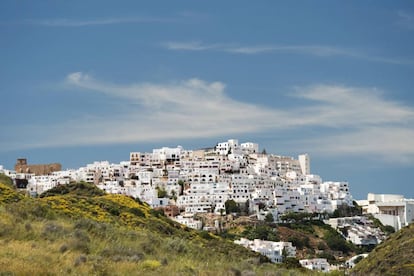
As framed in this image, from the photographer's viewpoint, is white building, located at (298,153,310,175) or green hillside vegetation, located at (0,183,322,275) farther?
white building, located at (298,153,310,175)

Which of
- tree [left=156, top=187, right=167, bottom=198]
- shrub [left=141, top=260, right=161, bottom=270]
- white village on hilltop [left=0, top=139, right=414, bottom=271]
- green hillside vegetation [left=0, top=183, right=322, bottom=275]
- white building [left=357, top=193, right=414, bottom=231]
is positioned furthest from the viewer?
white building [left=357, top=193, right=414, bottom=231]

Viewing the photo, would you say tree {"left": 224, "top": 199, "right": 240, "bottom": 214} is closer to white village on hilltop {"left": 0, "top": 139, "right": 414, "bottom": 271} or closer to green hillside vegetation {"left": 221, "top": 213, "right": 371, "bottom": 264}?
white village on hilltop {"left": 0, "top": 139, "right": 414, "bottom": 271}

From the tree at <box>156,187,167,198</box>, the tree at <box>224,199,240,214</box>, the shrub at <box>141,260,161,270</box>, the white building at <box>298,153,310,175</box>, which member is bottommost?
the shrub at <box>141,260,161,270</box>

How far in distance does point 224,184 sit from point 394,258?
78418 millimetres

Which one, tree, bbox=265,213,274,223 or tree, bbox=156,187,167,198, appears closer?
tree, bbox=265,213,274,223

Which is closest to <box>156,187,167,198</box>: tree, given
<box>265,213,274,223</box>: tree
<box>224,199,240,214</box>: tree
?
<box>224,199,240,214</box>: tree

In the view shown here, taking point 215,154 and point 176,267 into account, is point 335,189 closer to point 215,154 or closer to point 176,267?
point 215,154

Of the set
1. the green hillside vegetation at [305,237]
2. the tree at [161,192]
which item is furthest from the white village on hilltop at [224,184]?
the green hillside vegetation at [305,237]

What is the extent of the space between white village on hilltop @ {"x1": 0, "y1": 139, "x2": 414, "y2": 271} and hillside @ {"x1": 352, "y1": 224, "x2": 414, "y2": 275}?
185ft

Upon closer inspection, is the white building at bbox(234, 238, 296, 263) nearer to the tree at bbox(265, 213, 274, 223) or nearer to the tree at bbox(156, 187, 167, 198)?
the tree at bbox(265, 213, 274, 223)

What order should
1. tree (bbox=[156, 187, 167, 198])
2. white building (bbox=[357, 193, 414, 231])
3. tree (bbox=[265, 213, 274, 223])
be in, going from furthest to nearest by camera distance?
white building (bbox=[357, 193, 414, 231]) < tree (bbox=[156, 187, 167, 198]) < tree (bbox=[265, 213, 274, 223])

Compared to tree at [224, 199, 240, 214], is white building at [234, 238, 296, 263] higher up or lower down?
lower down

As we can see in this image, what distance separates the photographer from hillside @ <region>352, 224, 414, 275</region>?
69.6 ft

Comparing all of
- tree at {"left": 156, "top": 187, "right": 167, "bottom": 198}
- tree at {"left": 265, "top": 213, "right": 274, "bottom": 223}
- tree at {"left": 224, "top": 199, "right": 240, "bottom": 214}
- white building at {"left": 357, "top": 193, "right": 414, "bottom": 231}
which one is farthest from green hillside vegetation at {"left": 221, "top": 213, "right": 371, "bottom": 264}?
tree at {"left": 156, "top": 187, "right": 167, "bottom": 198}
